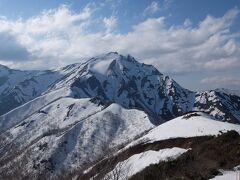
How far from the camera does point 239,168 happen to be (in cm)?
3419

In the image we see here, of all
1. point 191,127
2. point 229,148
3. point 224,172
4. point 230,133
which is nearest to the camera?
Result: point 224,172

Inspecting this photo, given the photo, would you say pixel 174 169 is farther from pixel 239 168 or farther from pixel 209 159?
pixel 239 168

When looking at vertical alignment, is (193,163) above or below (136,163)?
above

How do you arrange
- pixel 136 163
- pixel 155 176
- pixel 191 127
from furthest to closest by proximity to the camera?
pixel 191 127 → pixel 136 163 → pixel 155 176

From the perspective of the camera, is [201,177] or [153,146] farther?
[153,146]

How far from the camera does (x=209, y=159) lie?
41844mm

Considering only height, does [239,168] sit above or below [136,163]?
above

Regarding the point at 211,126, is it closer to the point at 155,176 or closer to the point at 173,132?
the point at 173,132

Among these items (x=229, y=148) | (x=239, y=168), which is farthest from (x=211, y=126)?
(x=239, y=168)

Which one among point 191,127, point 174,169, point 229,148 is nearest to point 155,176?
point 174,169

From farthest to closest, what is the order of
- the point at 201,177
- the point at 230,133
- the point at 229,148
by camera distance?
1. the point at 230,133
2. the point at 229,148
3. the point at 201,177

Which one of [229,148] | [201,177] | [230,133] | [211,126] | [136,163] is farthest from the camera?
[211,126]

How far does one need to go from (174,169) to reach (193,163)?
8.14ft

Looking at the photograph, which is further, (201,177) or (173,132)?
(173,132)
